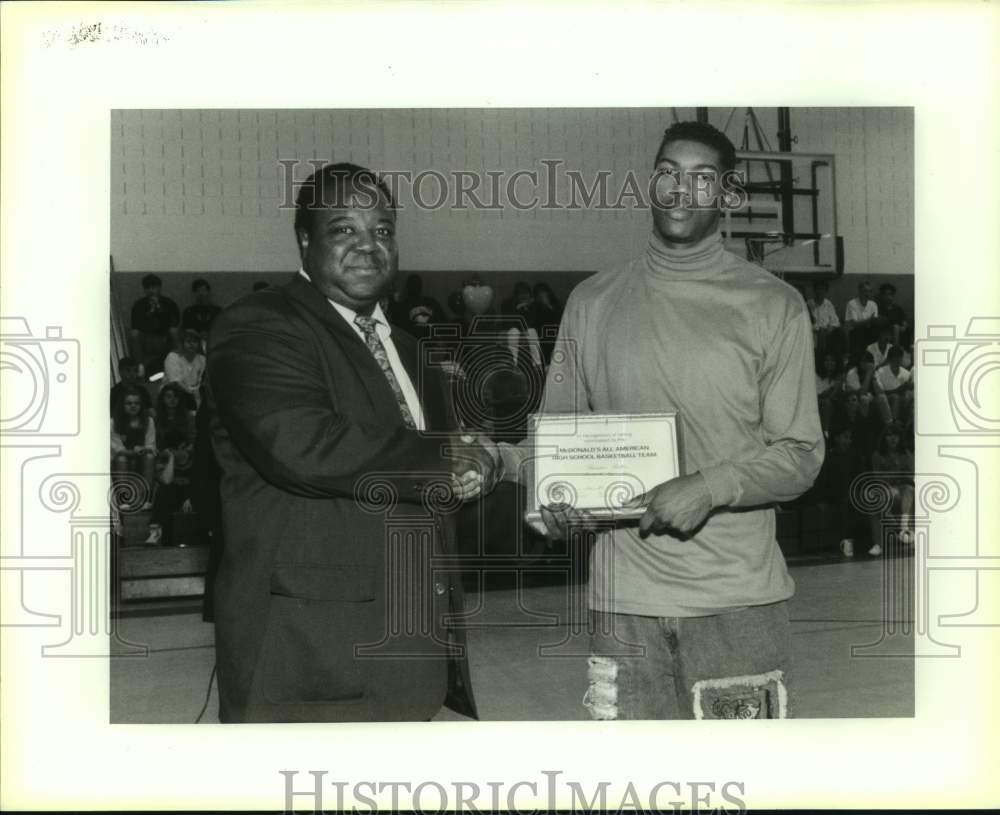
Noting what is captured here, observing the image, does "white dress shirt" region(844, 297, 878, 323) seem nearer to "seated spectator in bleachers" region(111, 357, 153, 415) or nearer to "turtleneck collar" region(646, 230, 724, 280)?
"turtleneck collar" region(646, 230, 724, 280)

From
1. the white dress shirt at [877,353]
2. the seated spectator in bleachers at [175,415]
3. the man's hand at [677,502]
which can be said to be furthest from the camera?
the white dress shirt at [877,353]

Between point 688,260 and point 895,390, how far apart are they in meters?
0.78

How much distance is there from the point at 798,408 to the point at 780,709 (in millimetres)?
899

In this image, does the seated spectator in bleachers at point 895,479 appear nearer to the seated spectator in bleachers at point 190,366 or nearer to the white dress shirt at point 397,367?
the white dress shirt at point 397,367

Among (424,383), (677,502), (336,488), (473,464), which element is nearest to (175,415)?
(336,488)

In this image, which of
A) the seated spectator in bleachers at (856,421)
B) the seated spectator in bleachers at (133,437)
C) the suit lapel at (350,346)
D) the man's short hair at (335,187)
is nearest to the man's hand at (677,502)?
the seated spectator in bleachers at (856,421)

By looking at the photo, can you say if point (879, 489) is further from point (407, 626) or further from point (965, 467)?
point (407, 626)

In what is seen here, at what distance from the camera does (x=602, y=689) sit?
2.79 m

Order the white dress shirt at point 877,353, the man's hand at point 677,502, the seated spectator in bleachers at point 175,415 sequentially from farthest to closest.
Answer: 1. the white dress shirt at point 877,353
2. the seated spectator in bleachers at point 175,415
3. the man's hand at point 677,502

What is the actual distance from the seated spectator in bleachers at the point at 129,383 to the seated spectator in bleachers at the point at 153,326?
0.03 metres

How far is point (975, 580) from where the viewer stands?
292cm

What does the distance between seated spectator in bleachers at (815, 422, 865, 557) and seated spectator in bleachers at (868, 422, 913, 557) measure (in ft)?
0.27

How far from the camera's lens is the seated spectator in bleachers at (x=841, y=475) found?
112 inches

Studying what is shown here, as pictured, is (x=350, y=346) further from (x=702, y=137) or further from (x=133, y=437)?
(x=702, y=137)
